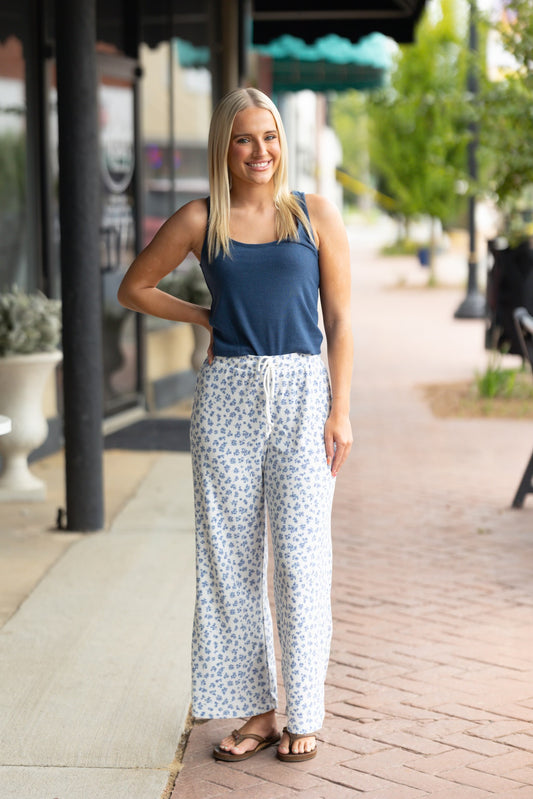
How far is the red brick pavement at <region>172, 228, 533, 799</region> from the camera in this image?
3404mm

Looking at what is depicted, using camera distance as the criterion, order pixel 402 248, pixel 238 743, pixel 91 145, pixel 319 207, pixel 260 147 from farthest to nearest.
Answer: pixel 402 248 < pixel 91 145 < pixel 238 743 < pixel 319 207 < pixel 260 147

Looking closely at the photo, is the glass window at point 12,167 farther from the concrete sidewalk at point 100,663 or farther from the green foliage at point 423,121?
the green foliage at point 423,121

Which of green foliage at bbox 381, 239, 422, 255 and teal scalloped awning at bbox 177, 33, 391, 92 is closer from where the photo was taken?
teal scalloped awning at bbox 177, 33, 391, 92

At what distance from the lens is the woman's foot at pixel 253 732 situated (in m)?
3.51

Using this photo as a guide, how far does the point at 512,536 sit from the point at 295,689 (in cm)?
299

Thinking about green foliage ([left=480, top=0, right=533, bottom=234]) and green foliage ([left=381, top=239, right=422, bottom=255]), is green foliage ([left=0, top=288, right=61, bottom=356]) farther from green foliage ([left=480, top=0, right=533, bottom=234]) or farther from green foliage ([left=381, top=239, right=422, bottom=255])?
green foliage ([left=381, top=239, right=422, bottom=255])

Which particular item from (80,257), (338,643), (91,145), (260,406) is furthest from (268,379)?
(91,145)

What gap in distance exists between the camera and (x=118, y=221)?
9.35 m

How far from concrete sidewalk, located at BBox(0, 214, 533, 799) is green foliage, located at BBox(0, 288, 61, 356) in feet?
2.98

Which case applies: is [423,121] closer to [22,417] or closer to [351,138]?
[22,417]

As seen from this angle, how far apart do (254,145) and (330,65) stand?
13.7 metres

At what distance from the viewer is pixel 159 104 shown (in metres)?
10.4

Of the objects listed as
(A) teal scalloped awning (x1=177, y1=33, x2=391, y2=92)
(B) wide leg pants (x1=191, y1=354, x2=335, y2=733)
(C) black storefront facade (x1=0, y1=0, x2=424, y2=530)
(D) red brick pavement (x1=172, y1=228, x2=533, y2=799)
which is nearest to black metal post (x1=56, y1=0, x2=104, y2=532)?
(C) black storefront facade (x1=0, y1=0, x2=424, y2=530)

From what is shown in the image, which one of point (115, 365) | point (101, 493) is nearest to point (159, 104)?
point (115, 365)
